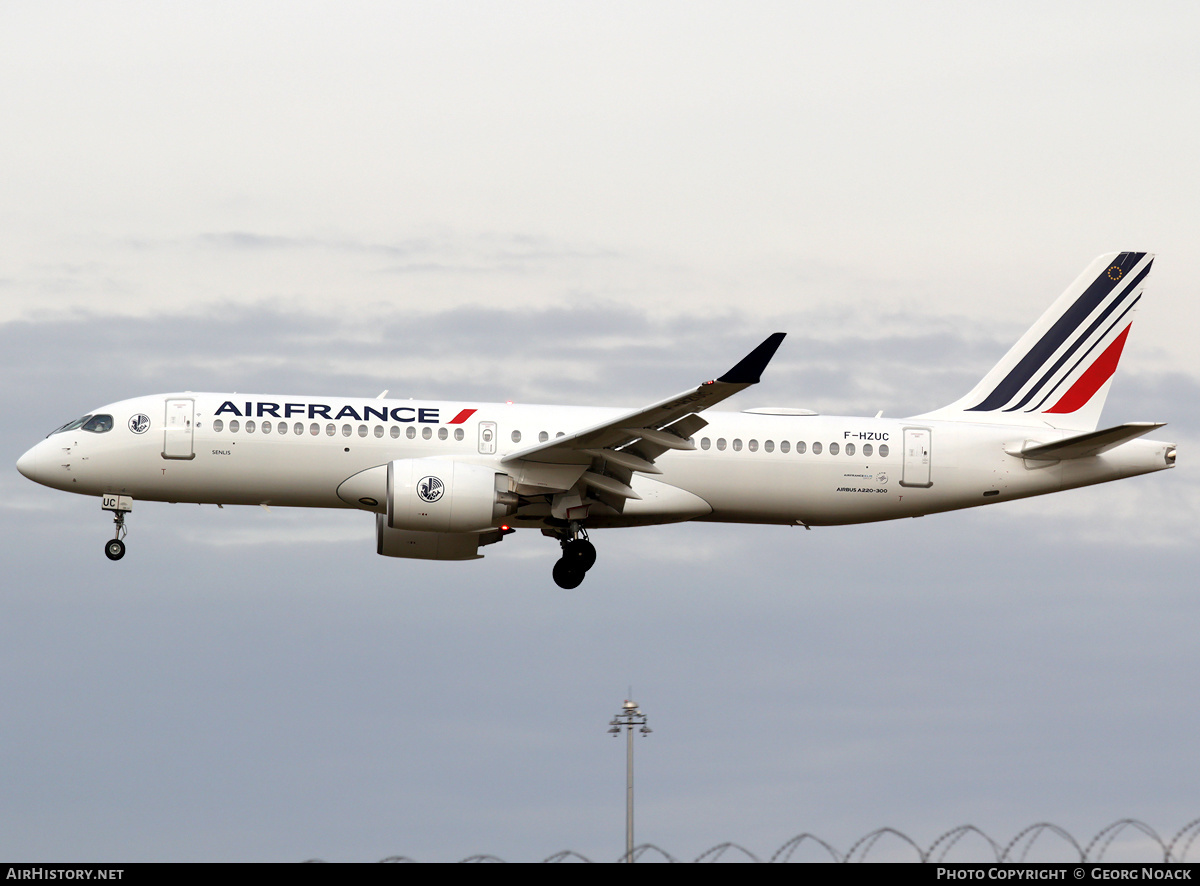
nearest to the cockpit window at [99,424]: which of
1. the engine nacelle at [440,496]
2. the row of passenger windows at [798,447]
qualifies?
the engine nacelle at [440,496]

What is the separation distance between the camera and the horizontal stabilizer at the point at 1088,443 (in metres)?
38.2

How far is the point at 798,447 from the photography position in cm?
3925

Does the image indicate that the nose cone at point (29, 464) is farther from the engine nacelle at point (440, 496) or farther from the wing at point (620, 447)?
the wing at point (620, 447)

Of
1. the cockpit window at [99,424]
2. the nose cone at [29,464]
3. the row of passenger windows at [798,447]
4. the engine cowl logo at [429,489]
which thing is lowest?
the engine cowl logo at [429,489]

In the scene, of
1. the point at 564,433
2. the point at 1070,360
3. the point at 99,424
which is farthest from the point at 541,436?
the point at 1070,360

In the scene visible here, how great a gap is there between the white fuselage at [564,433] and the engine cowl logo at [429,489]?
5.83ft

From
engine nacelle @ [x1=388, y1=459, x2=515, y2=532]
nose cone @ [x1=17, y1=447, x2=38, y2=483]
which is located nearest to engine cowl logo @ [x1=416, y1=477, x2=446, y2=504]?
engine nacelle @ [x1=388, y1=459, x2=515, y2=532]

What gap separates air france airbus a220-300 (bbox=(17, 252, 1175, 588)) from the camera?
36.8 meters

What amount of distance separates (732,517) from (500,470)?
632 centimetres

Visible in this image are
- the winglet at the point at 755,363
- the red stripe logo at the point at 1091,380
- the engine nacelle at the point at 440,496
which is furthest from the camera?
the red stripe logo at the point at 1091,380

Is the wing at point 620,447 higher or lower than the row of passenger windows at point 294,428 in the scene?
lower

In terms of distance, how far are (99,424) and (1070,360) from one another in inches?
1036

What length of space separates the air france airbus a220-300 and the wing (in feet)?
0.15
